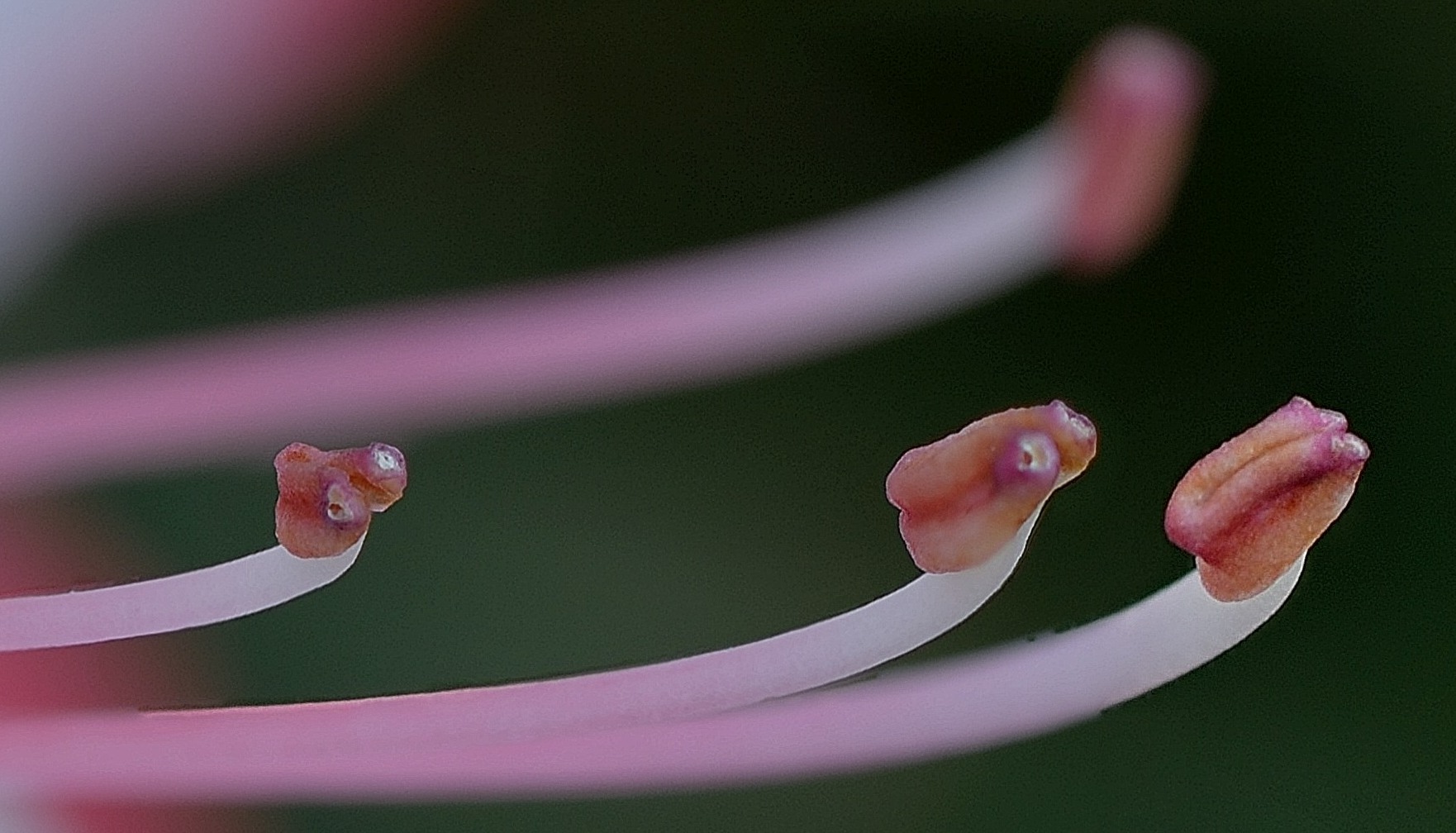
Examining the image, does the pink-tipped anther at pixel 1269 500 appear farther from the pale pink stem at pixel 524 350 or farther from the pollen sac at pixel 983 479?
the pale pink stem at pixel 524 350

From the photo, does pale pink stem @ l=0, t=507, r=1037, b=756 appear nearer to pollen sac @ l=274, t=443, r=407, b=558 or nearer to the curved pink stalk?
pollen sac @ l=274, t=443, r=407, b=558

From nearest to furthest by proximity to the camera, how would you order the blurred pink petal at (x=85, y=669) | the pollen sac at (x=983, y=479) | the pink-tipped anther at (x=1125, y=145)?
the pollen sac at (x=983, y=479) < the pink-tipped anther at (x=1125, y=145) < the blurred pink petal at (x=85, y=669)

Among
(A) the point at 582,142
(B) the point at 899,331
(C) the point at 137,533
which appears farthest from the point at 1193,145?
(C) the point at 137,533

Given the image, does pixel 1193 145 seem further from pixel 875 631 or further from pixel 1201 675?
pixel 875 631

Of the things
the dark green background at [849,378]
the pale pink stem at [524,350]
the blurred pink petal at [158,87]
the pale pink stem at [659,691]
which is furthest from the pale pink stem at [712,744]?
the blurred pink petal at [158,87]

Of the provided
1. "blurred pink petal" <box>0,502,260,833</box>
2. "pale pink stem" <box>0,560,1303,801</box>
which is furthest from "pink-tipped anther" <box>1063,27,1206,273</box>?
"blurred pink petal" <box>0,502,260,833</box>

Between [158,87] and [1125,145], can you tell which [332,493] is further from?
[158,87]

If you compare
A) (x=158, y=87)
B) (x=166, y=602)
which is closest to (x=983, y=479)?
(x=166, y=602)
